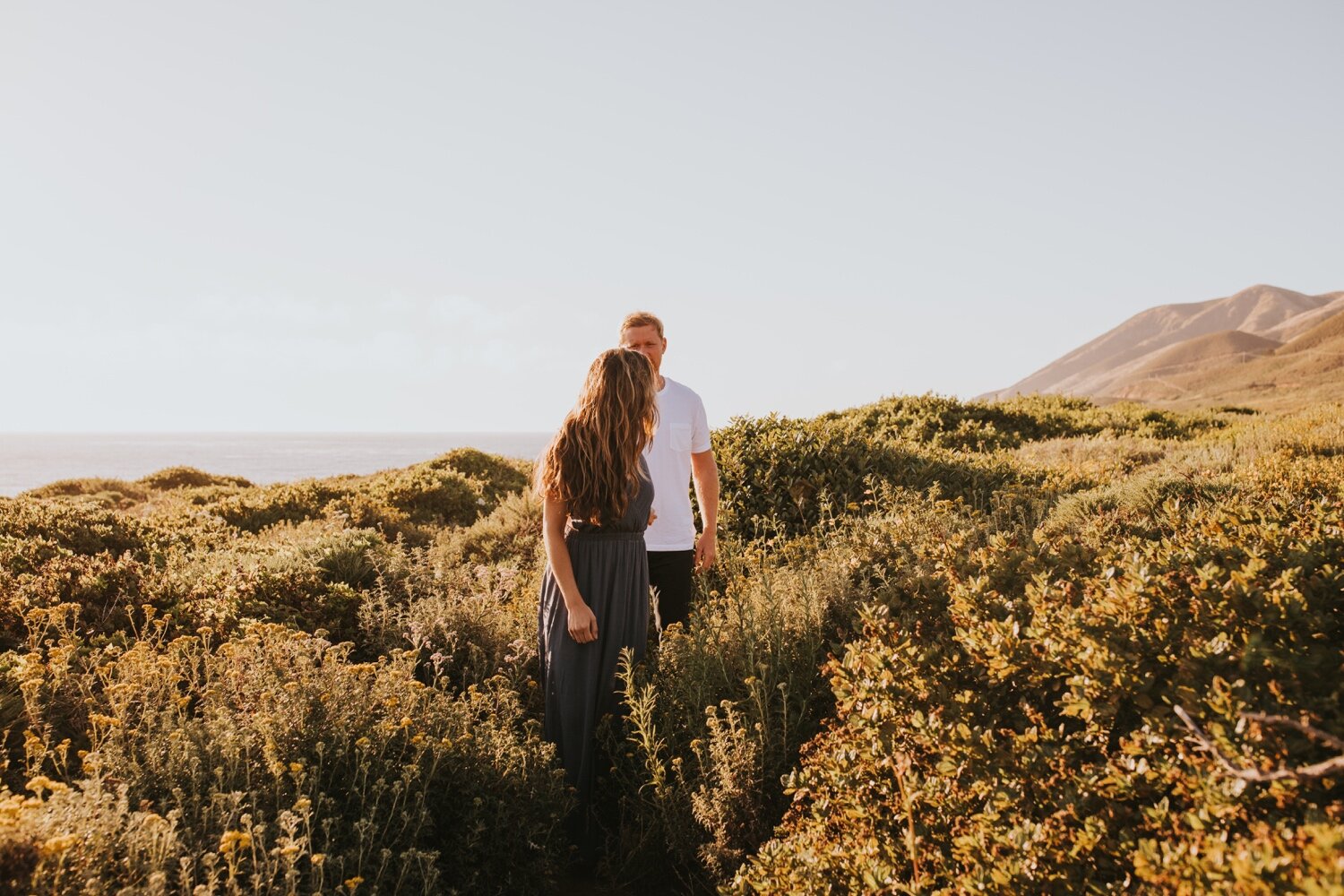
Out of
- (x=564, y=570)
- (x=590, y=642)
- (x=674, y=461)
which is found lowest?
(x=590, y=642)

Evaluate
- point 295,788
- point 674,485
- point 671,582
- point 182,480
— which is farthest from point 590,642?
point 182,480

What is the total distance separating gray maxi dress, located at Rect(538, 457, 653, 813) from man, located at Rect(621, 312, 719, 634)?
507 mm

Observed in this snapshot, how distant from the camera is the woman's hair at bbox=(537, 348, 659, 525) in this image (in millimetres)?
3730

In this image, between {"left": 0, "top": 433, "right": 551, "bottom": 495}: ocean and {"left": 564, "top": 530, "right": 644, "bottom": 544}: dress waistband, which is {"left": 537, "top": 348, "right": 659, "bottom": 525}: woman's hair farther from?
{"left": 0, "top": 433, "right": 551, "bottom": 495}: ocean

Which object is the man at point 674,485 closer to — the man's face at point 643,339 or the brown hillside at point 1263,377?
the man's face at point 643,339

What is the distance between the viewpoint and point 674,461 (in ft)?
15.6

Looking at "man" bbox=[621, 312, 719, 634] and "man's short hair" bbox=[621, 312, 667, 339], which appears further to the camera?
→ "man's short hair" bbox=[621, 312, 667, 339]

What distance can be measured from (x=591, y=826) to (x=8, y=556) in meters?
5.07

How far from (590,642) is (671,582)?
3.15 feet

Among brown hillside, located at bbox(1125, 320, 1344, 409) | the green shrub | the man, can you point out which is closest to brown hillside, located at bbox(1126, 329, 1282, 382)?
brown hillside, located at bbox(1125, 320, 1344, 409)

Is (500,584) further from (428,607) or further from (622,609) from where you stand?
(622,609)

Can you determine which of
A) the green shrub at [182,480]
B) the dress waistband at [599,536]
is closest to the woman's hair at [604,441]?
the dress waistband at [599,536]

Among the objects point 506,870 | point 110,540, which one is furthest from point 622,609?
point 110,540

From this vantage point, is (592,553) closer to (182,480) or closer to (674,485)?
(674,485)
